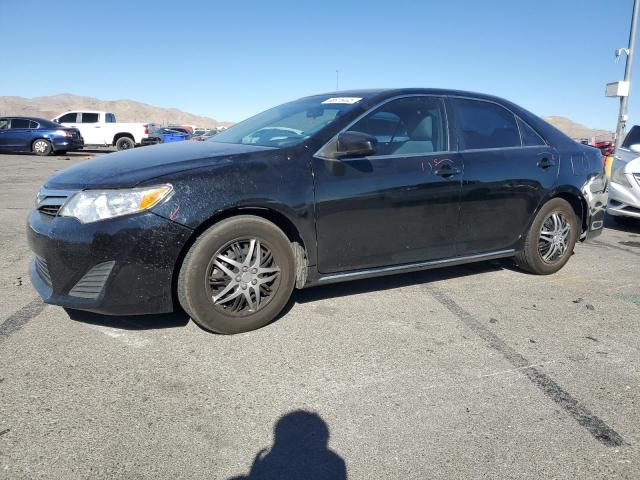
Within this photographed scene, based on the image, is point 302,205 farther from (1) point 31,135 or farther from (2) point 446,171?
(1) point 31,135

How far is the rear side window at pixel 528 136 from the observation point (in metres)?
4.42

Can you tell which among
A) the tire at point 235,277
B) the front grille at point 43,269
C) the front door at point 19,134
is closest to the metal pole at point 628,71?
the tire at point 235,277

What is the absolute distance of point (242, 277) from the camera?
3.13m

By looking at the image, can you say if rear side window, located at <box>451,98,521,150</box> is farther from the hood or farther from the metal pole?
the metal pole

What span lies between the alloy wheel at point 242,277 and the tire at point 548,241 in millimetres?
2508

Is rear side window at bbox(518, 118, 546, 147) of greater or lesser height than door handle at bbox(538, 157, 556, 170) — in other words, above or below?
above

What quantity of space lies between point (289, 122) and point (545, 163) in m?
2.29

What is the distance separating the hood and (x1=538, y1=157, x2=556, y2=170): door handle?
8.20 ft

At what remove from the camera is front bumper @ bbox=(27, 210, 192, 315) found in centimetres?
278

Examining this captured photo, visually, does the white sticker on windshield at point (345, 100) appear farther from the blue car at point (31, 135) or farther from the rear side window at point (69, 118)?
the rear side window at point (69, 118)

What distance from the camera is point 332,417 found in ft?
7.64

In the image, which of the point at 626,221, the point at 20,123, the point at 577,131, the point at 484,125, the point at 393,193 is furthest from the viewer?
the point at 577,131

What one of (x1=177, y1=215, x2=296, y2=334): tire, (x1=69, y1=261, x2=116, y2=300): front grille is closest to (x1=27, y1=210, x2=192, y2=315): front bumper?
(x1=69, y1=261, x2=116, y2=300): front grille

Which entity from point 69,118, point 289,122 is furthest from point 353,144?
point 69,118
